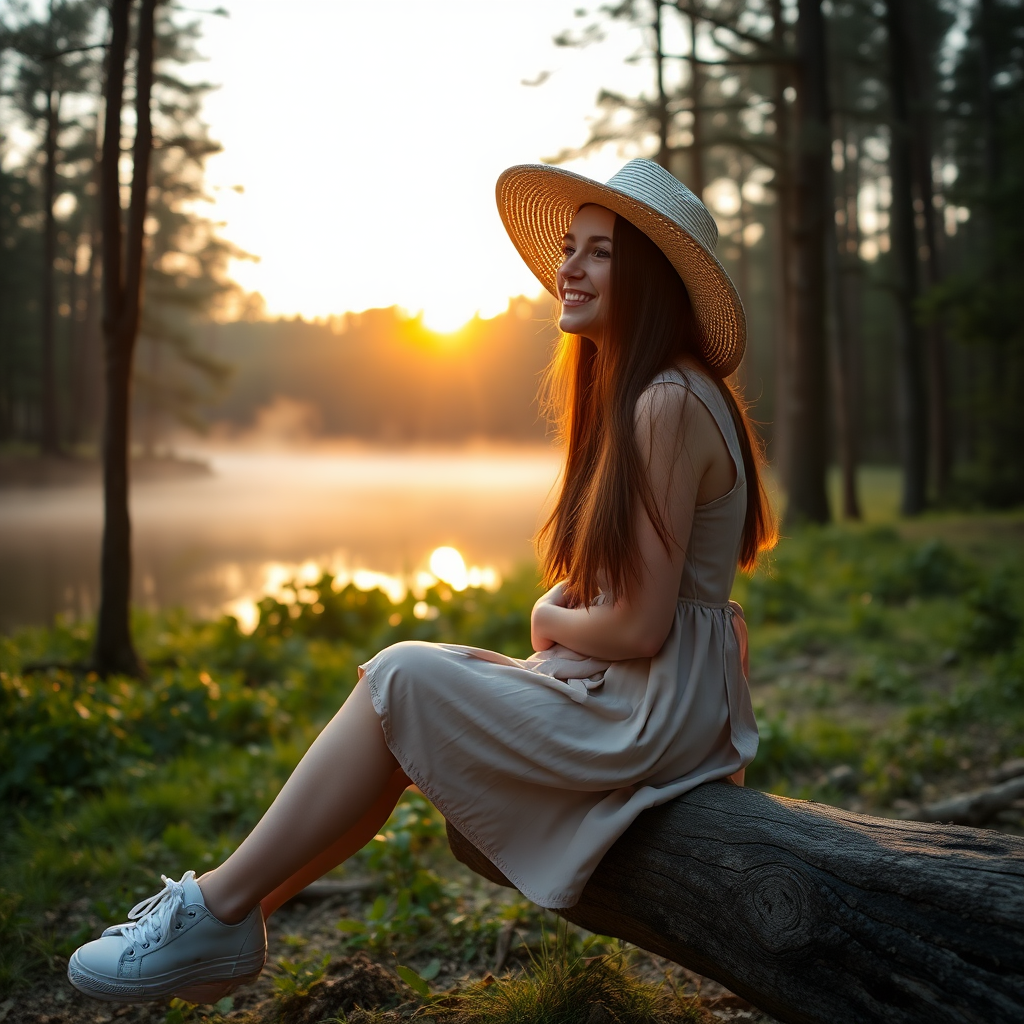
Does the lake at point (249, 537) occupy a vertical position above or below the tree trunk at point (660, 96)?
below

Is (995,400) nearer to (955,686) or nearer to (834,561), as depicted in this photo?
(834,561)

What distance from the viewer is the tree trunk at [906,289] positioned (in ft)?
44.0

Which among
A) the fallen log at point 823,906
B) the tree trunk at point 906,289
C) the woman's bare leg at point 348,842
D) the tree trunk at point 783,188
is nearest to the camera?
the fallen log at point 823,906

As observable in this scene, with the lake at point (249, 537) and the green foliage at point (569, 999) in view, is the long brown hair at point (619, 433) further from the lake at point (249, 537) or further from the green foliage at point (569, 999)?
the lake at point (249, 537)

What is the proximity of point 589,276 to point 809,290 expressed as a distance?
31.3 ft

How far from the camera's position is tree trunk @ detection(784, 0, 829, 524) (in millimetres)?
10578

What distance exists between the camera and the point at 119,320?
4953mm

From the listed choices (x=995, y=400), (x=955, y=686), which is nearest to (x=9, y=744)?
(x=955, y=686)

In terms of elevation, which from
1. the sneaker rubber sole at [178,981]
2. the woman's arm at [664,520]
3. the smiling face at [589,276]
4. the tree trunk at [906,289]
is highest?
the tree trunk at [906,289]

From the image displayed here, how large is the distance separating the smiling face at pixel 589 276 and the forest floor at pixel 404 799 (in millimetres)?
1468

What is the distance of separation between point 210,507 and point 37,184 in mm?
10782

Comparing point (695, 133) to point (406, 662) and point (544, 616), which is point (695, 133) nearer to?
point (544, 616)

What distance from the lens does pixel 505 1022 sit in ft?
6.73

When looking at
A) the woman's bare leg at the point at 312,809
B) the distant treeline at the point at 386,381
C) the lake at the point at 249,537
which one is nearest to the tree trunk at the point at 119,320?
the lake at the point at 249,537
